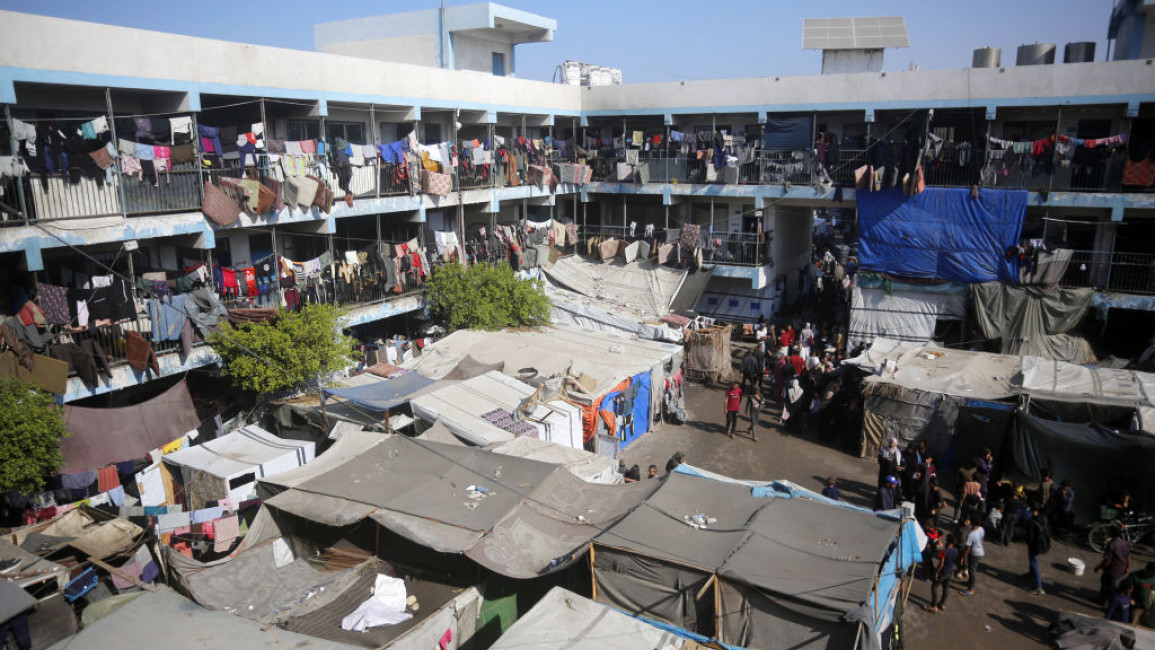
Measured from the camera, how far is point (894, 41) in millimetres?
24500

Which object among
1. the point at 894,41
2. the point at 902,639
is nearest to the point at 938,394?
the point at 902,639

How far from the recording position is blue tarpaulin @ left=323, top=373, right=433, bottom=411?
14379 mm

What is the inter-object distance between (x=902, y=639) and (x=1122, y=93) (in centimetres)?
1725

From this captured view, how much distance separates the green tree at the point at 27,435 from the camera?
Answer: 463 inches

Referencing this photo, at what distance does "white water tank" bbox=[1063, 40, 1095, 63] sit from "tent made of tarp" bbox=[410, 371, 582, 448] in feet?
62.2

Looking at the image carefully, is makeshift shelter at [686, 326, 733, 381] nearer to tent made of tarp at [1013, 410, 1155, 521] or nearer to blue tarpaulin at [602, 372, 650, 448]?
blue tarpaulin at [602, 372, 650, 448]

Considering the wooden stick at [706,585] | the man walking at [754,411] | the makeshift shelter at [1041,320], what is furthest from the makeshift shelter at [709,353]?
the wooden stick at [706,585]

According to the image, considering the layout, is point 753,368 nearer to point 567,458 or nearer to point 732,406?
point 732,406

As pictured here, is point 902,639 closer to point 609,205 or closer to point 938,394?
point 938,394

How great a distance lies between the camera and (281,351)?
15344mm

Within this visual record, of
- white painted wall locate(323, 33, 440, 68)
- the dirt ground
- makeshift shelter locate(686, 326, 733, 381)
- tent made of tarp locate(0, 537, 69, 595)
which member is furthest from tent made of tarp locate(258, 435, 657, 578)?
white painted wall locate(323, 33, 440, 68)

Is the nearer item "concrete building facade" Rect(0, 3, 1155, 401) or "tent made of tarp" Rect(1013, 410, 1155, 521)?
"tent made of tarp" Rect(1013, 410, 1155, 521)

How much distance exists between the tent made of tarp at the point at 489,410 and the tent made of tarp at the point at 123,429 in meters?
4.73

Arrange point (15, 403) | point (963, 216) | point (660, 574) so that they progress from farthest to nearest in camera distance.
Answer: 1. point (963, 216)
2. point (15, 403)
3. point (660, 574)
